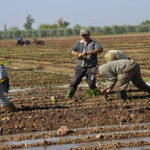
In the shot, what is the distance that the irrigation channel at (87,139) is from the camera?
666 centimetres

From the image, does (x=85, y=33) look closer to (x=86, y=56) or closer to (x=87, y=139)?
(x=86, y=56)

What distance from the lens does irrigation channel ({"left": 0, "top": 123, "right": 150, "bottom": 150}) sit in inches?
262

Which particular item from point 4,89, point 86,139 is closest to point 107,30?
point 4,89

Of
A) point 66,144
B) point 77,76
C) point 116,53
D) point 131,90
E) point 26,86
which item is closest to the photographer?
point 66,144

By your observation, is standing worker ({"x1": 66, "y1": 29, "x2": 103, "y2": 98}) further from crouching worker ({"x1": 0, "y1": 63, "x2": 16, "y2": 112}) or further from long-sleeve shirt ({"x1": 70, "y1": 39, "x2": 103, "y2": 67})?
crouching worker ({"x1": 0, "y1": 63, "x2": 16, "y2": 112})

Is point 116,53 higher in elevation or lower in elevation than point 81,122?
higher

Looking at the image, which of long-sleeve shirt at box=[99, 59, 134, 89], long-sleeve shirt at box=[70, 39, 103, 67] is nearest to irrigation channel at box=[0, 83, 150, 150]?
long-sleeve shirt at box=[99, 59, 134, 89]

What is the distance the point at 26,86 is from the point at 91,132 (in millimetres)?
7039

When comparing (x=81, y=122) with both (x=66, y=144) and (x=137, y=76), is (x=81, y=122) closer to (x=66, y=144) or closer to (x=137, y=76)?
(x=66, y=144)

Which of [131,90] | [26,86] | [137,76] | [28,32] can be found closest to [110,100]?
[137,76]

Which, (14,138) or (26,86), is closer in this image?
(14,138)

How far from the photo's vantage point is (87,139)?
23.0 ft

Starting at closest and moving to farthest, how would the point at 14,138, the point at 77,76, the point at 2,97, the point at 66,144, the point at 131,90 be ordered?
the point at 66,144 < the point at 14,138 < the point at 2,97 < the point at 77,76 < the point at 131,90

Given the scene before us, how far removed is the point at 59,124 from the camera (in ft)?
27.2
